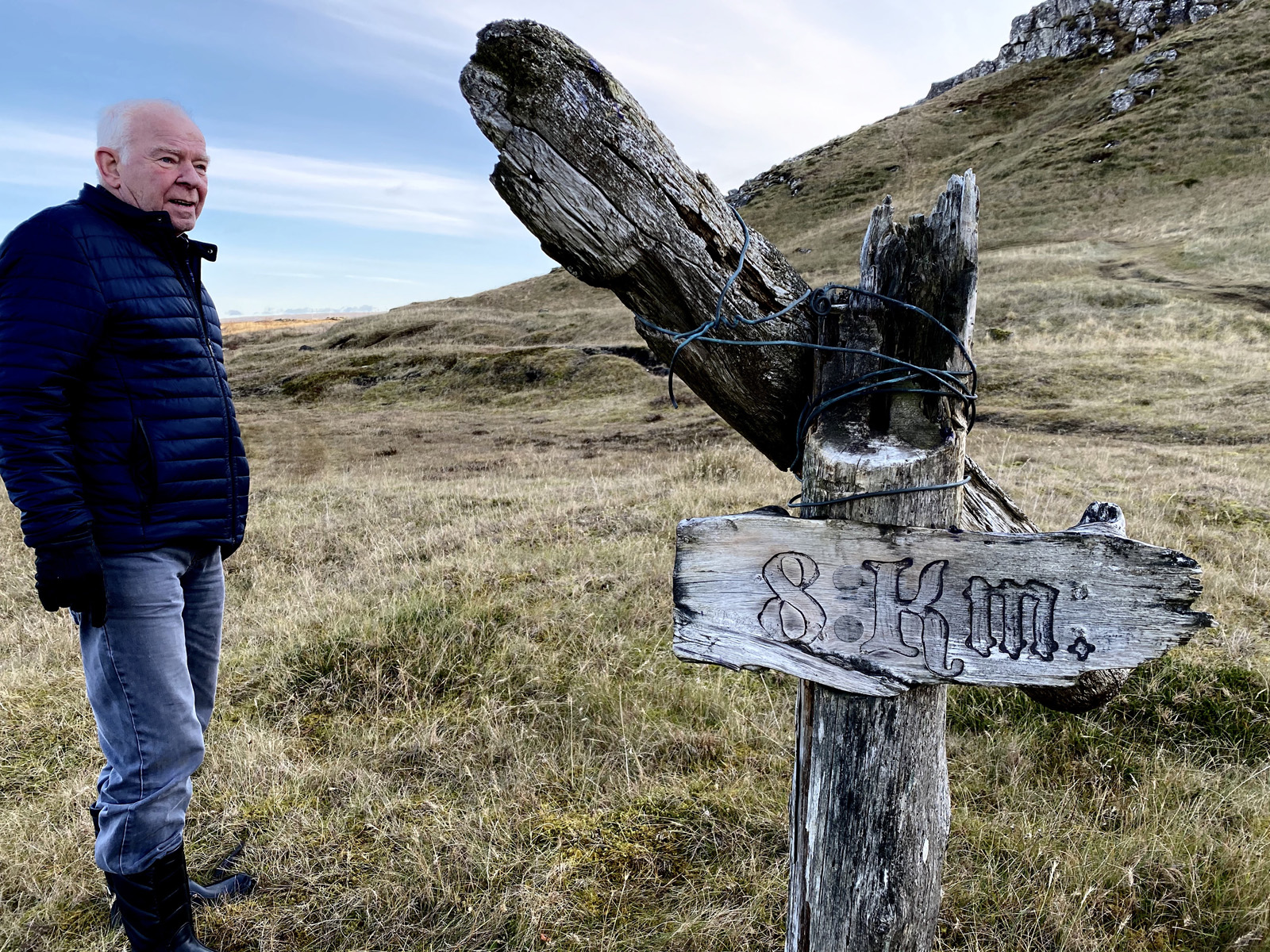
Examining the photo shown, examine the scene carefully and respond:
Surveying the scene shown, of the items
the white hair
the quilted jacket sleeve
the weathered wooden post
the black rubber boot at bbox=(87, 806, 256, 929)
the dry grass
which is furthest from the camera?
the black rubber boot at bbox=(87, 806, 256, 929)

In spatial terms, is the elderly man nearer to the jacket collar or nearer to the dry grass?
the jacket collar

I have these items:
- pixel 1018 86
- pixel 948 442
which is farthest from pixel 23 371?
pixel 1018 86

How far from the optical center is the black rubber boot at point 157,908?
2227 millimetres

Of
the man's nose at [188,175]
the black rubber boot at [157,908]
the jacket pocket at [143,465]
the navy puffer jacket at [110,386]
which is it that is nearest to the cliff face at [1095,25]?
the man's nose at [188,175]

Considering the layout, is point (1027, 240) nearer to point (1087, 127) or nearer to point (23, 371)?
point (1087, 127)

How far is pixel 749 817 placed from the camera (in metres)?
2.70

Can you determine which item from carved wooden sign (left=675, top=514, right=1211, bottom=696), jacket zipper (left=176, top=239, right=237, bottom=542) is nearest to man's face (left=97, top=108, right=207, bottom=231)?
jacket zipper (left=176, top=239, right=237, bottom=542)

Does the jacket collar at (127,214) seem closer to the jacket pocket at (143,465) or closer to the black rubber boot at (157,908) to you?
the jacket pocket at (143,465)

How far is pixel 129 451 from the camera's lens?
214 cm

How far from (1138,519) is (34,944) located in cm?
714

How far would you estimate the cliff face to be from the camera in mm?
58312

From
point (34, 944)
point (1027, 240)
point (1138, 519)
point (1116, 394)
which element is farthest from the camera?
point (1027, 240)

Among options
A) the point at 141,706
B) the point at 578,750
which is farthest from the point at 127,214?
the point at 578,750

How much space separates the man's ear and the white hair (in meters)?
0.01
